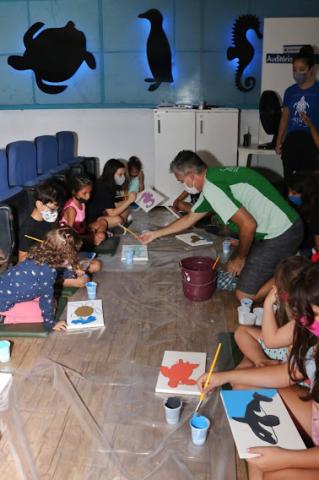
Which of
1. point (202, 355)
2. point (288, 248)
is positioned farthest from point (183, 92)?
point (202, 355)

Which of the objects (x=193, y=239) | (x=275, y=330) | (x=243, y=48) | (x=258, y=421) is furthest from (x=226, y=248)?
(x=243, y=48)

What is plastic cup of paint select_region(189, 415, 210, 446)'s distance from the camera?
6.70 feet

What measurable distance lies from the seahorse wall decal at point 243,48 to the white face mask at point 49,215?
3790 mm

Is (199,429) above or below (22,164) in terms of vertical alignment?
below

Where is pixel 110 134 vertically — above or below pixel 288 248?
above

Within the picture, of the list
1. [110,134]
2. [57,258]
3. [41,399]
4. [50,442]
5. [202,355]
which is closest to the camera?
[50,442]

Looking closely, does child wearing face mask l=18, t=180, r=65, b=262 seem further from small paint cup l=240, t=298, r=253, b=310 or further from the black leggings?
the black leggings

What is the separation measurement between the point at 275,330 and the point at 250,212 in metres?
1.17

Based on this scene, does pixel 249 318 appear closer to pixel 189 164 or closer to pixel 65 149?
pixel 189 164

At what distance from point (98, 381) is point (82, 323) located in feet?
1.89

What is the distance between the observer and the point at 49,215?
3549 millimetres

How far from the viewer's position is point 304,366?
1975 millimetres

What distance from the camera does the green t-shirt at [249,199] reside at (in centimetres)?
315

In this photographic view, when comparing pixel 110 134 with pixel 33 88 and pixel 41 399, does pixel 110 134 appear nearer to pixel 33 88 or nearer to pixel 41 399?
pixel 33 88
